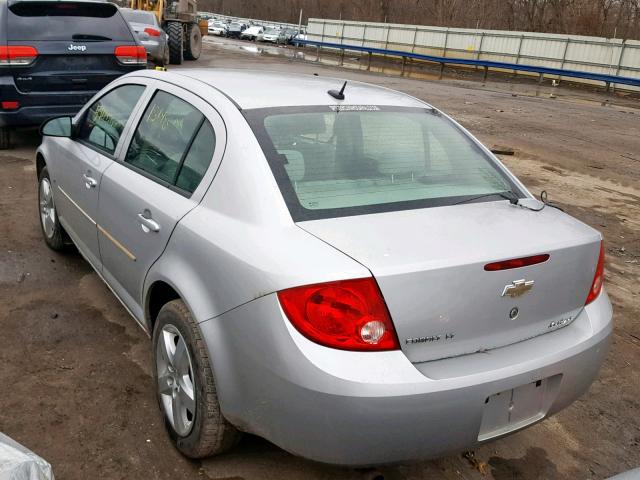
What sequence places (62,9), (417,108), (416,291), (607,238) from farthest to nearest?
(62,9) → (607,238) → (417,108) → (416,291)

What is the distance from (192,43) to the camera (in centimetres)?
2417

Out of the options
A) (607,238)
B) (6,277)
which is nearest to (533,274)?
(6,277)

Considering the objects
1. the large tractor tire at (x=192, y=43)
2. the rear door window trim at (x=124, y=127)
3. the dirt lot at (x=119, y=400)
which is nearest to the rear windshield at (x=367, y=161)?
the dirt lot at (x=119, y=400)

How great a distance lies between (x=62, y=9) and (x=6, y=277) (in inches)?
182

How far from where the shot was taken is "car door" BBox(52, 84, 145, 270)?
12.1 feet

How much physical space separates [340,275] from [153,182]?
4.51ft

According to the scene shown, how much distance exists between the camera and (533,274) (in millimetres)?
2379

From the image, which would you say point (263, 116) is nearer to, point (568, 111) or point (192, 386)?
point (192, 386)

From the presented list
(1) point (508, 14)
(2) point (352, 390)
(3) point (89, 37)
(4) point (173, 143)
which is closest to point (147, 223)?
(4) point (173, 143)

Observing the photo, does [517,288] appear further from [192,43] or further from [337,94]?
[192,43]

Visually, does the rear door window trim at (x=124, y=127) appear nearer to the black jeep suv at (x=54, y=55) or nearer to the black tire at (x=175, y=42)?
the black jeep suv at (x=54, y=55)

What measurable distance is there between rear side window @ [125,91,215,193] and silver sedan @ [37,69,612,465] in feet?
0.04

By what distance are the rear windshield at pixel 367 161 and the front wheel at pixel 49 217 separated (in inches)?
101

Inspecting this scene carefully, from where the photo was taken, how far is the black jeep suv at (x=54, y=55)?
7578 millimetres
